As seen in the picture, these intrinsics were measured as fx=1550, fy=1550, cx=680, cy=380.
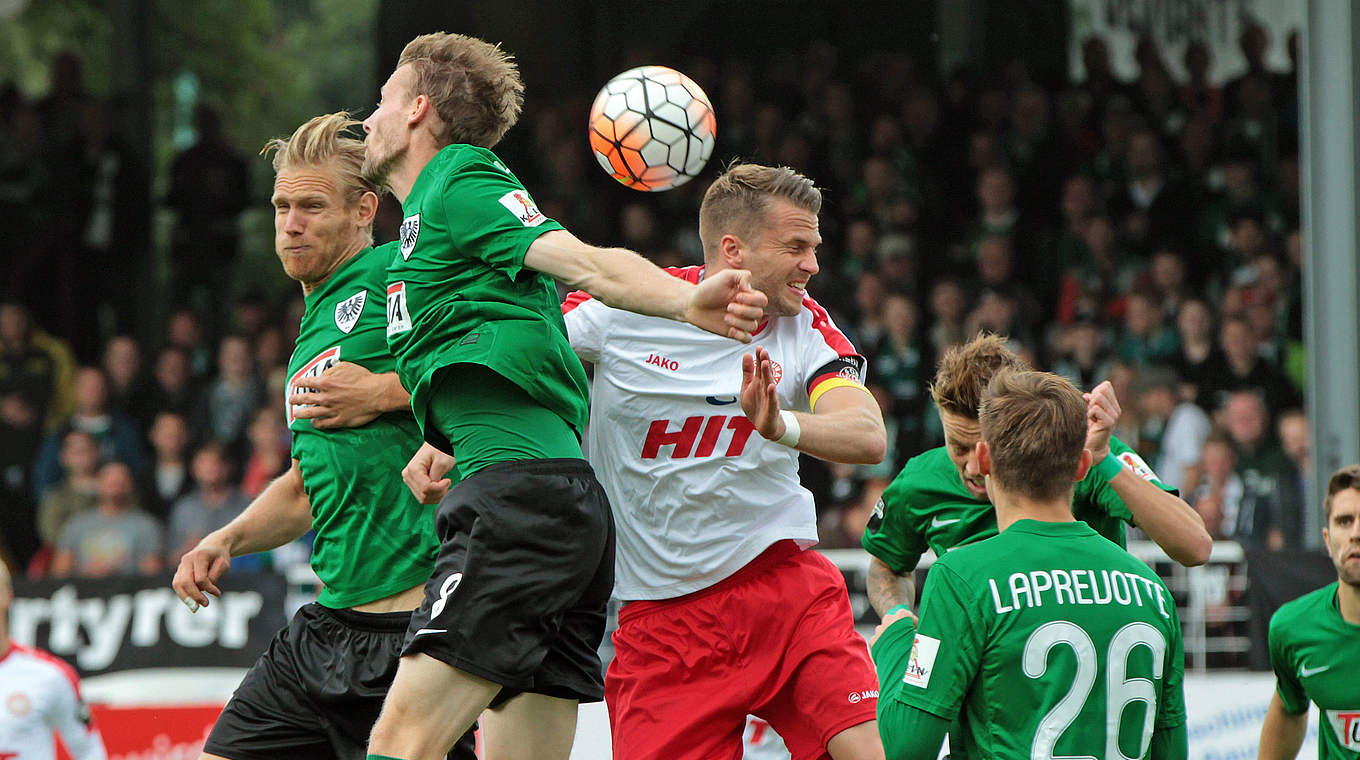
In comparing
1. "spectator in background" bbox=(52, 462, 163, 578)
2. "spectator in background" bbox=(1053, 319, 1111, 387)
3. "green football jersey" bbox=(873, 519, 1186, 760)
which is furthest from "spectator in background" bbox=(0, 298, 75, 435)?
"green football jersey" bbox=(873, 519, 1186, 760)

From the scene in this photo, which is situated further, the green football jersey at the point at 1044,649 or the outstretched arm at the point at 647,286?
the green football jersey at the point at 1044,649

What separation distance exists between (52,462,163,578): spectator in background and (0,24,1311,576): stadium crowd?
2cm

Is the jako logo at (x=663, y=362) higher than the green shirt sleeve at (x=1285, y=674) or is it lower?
higher

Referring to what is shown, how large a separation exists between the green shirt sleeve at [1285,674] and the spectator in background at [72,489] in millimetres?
9615

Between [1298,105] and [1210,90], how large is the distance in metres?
0.75

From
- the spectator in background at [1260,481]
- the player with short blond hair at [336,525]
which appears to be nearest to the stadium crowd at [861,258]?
the spectator in background at [1260,481]

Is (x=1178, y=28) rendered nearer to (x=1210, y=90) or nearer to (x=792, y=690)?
(x=1210, y=90)

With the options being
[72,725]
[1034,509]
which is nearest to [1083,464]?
[1034,509]

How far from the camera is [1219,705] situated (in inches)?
302

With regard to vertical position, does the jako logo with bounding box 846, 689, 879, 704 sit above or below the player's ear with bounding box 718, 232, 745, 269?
below

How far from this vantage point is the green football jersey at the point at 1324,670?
5.32 m

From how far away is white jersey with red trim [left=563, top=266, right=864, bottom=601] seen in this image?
187 inches

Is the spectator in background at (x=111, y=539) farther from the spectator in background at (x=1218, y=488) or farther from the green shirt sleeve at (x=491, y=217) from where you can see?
the green shirt sleeve at (x=491, y=217)

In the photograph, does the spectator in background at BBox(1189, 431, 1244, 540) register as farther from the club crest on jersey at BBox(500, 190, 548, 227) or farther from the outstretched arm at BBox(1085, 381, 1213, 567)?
the club crest on jersey at BBox(500, 190, 548, 227)
